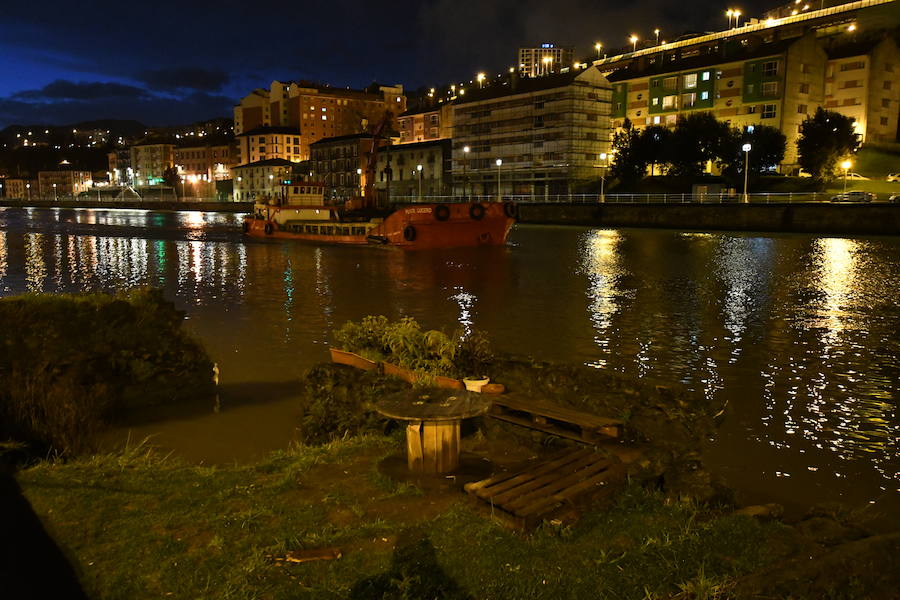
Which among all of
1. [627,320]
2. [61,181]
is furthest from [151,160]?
[627,320]

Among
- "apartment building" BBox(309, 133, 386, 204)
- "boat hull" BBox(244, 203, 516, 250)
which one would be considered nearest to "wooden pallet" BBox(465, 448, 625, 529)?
"boat hull" BBox(244, 203, 516, 250)

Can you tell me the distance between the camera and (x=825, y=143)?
55.9 meters

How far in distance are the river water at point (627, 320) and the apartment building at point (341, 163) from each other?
6135 centimetres

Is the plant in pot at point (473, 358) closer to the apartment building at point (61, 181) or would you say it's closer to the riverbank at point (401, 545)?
the riverbank at point (401, 545)

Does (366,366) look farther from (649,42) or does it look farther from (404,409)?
(649,42)

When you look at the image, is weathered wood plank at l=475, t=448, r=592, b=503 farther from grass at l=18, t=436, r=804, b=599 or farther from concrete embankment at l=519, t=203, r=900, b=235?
concrete embankment at l=519, t=203, r=900, b=235

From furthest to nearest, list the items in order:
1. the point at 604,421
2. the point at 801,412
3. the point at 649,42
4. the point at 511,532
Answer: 1. the point at 649,42
2. the point at 801,412
3. the point at 604,421
4. the point at 511,532

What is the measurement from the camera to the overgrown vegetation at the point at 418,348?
24.9ft

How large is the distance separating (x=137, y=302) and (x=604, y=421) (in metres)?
6.64

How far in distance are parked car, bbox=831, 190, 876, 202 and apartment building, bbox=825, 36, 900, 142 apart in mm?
26618

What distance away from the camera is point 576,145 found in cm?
7469

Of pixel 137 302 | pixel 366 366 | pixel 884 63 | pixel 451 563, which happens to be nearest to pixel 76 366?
pixel 137 302

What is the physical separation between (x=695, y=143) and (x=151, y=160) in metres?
141

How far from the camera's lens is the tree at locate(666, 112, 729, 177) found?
6072 centimetres
